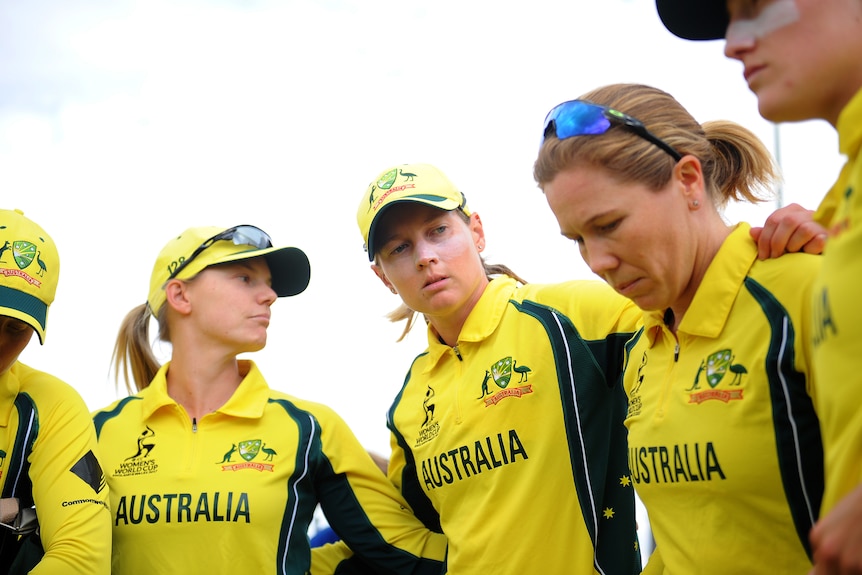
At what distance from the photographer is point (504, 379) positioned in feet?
11.1

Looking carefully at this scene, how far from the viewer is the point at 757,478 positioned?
217 cm

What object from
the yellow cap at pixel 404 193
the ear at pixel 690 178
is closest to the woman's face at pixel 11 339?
the yellow cap at pixel 404 193

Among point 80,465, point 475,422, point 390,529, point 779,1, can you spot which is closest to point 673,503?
point 475,422

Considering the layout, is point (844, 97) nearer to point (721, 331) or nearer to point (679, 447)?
point (721, 331)

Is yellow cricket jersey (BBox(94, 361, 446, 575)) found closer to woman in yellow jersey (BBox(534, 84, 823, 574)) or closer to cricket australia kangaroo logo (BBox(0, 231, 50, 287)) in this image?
cricket australia kangaroo logo (BBox(0, 231, 50, 287))

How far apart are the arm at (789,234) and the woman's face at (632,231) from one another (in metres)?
0.20

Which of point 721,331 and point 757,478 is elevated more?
point 721,331

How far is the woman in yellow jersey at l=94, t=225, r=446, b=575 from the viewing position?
371cm

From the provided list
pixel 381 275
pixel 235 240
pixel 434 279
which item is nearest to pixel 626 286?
pixel 434 279

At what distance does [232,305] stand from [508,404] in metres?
1.61

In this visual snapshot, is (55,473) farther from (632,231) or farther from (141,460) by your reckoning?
(632,231)

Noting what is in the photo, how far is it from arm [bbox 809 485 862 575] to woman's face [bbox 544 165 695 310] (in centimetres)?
116

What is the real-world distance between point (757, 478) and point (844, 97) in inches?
38.2

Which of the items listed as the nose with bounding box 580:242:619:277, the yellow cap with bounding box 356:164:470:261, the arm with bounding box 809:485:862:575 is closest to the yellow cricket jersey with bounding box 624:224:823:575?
the nose with bounding box 580:242:619:277
